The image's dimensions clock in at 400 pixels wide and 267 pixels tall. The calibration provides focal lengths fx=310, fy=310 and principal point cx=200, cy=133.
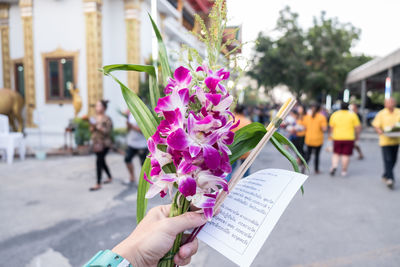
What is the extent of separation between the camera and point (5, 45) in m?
10.9

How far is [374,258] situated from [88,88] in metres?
9.41

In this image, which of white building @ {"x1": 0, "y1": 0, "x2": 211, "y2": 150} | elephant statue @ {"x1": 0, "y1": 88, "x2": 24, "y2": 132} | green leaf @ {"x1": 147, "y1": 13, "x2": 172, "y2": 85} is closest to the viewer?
green leaf @ {"x1": 147, "y1": 13, "x2": 172, "y2": 85}

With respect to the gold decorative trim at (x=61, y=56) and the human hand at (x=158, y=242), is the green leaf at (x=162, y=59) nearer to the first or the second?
the human hand at (x=158, y=242)

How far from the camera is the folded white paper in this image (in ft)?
3.14

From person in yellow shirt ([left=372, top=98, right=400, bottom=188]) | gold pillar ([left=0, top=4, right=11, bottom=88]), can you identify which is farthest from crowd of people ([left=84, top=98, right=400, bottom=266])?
gold pillar ([left=0, top=4, right=11, bottom=88])

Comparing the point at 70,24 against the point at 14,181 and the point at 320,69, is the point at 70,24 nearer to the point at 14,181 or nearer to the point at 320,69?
the point at 14,181

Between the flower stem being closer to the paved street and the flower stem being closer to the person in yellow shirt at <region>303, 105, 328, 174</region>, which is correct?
the paved street

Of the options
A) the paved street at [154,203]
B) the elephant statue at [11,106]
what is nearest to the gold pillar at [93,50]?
the elephant statue at [11,106]

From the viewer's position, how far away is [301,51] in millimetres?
19859

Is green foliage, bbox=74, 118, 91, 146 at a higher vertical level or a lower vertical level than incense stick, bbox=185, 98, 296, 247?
lower

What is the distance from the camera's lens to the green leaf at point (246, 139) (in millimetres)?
1117

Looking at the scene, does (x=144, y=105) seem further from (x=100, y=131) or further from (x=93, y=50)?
(x=93, y=50)

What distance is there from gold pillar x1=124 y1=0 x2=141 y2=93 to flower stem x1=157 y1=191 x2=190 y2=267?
9672mm

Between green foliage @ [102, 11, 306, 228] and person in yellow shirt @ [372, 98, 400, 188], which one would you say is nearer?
green foliage @ [102, 11, 306, 228]
